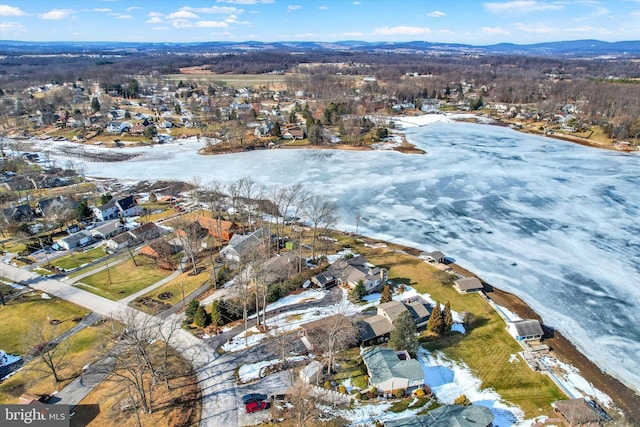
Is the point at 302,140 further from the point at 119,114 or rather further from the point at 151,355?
the point at 151,355

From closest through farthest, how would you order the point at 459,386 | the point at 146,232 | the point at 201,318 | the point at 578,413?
1. the point at 578,413
2. the point at 459,386
3. the point at 201,318
4. the point at 146,232

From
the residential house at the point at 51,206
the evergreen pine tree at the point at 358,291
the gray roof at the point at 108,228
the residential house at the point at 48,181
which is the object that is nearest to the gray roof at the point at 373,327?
the evergreen pine tree at the point at 358,291

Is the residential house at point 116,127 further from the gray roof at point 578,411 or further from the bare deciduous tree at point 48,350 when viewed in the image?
the gray roof at point 578,411

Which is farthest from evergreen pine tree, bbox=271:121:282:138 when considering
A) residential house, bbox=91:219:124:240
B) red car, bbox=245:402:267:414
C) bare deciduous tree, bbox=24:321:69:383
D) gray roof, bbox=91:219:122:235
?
red car, bbox=245:402:267:414

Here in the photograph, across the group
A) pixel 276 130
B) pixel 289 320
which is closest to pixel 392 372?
pixel 289 320

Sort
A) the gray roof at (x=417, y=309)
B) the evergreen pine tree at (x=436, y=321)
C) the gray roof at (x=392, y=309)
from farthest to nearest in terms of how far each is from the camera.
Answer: the gray roof at (x=417, y=309)
the gray roof at (x=392, y=309)
the evergreen pine tree at (x=436, y=321)

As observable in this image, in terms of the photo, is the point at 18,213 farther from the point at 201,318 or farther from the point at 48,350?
the point at 201,318

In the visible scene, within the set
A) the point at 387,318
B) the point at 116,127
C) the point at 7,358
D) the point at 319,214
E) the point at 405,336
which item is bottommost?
the point at 7,358

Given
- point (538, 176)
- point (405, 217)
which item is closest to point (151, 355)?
point (405, 217)
